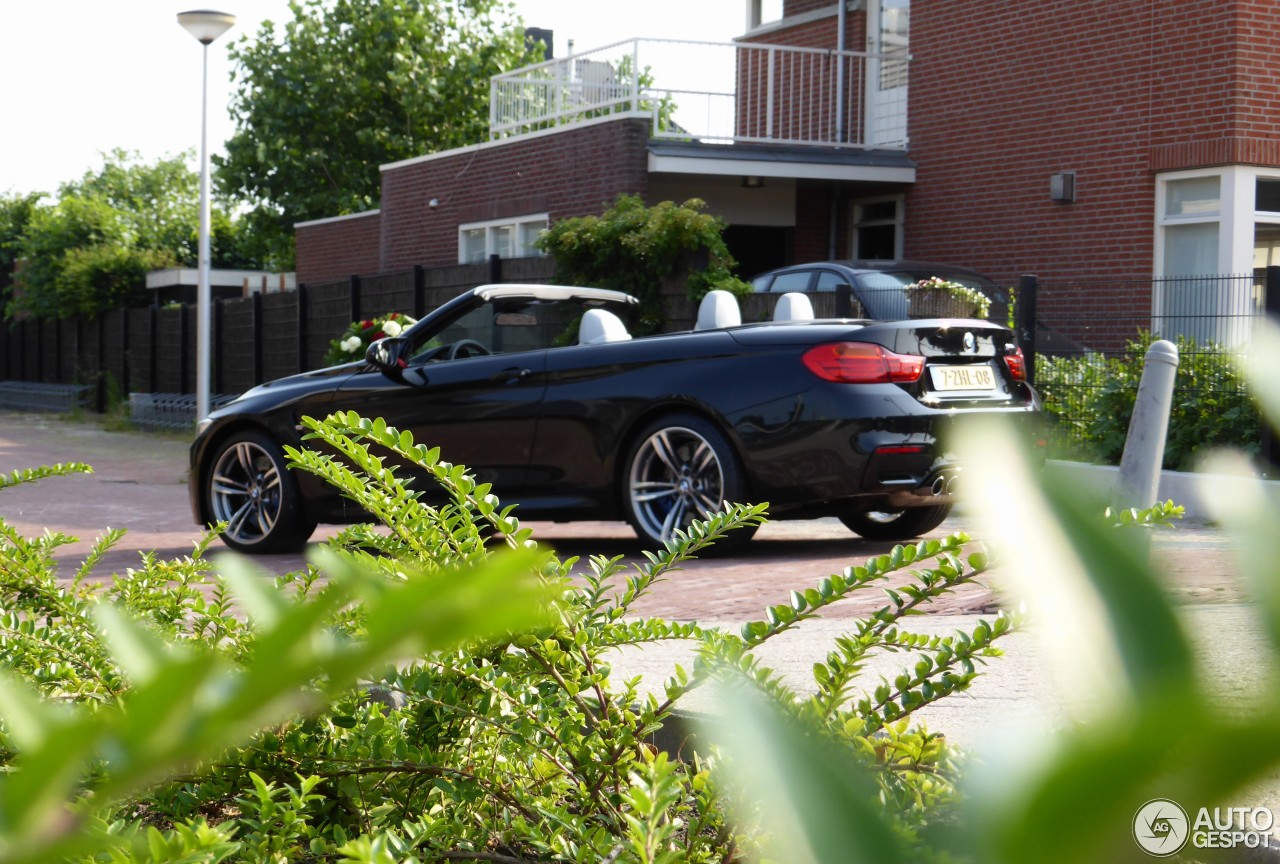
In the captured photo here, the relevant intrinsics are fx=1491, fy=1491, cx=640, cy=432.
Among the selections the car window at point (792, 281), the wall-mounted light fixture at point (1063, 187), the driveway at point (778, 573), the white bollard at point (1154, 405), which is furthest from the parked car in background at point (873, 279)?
the white bollard at point (1154, 405)

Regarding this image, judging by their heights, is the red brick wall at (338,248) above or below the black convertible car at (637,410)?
above

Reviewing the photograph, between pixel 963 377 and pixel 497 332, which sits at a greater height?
pixel 497 332

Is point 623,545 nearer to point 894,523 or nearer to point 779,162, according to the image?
point 894,523

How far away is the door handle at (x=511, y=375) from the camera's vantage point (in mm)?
8164

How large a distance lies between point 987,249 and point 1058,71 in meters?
2.17

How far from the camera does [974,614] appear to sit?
18.9 ft

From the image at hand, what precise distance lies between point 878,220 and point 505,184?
206 inches

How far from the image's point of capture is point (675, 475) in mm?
7711

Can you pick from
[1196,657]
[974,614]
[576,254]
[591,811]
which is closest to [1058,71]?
[576,254]

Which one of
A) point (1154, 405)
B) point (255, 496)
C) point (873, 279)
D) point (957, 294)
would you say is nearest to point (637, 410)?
point (255, 496)

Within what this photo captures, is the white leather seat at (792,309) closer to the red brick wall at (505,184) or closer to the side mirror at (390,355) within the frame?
the side mirror at (390,355)

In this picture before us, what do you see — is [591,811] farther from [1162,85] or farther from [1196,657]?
[1162,85]

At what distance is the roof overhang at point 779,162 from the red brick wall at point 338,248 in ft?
29.9

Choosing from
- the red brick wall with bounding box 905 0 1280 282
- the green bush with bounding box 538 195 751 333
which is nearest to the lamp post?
the green bush with bounding box 538 195 751 333
